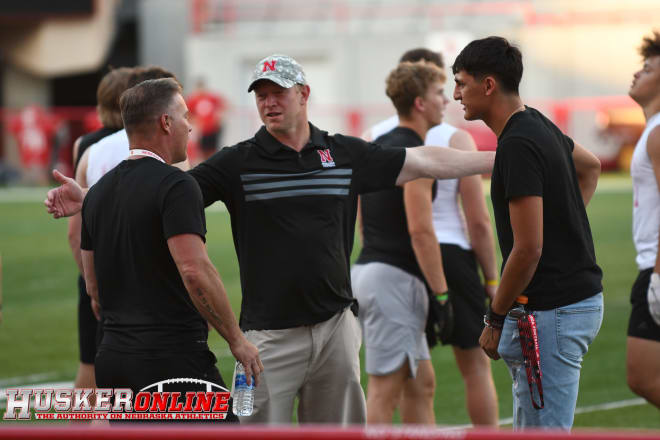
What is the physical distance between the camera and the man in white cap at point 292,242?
484 centimetres

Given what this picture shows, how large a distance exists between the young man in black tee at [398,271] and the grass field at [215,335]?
1142 mm

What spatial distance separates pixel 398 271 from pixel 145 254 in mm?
2320

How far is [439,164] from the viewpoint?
5254 mm

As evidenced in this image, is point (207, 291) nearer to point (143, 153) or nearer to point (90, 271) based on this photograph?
point (143, 153)

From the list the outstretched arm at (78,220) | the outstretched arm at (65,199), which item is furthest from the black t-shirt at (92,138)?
the outstretched arm at (65,199)

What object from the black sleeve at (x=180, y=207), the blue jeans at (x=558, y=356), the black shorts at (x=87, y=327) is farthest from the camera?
the black shorts at (x=87, y=327)

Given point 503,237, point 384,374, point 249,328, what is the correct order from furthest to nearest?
point 384,374 < point 249,328 < point 503,237

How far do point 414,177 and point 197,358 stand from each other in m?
1.61

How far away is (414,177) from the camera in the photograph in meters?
5.26

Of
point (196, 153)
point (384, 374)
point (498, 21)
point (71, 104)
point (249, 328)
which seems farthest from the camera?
point (71, 104)

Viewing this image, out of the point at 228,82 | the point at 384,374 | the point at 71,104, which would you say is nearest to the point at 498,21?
the point at 228,82

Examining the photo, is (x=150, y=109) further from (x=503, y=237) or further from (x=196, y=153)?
(x=196, y=153)

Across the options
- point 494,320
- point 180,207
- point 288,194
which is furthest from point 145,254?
point 494,320

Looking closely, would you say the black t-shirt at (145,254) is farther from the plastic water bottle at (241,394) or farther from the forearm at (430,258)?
the forearm at (430,258)
